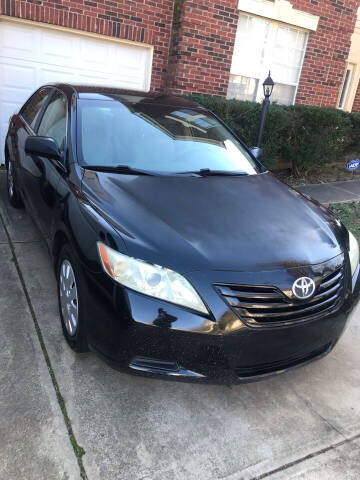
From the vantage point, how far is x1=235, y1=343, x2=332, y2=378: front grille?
209cm

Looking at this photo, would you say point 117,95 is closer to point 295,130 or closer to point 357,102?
point 295,130

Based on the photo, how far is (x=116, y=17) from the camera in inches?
258

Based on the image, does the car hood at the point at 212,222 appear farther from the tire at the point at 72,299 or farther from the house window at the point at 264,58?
the house window at the point at 264,58

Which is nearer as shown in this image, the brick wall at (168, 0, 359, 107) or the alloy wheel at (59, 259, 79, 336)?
the alloy wheel at (59, 259, 79, 336)

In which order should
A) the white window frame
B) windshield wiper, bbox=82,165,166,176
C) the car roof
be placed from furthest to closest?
1. the white window frame
2. the car roof
3. windshield wiper, bbox=82,165,166,176

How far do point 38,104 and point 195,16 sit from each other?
13.6 ft

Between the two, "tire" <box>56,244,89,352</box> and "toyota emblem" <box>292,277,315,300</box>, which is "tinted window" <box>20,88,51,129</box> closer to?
"tire" <box>56,244,89,352</box>

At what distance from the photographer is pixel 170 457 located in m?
1.99

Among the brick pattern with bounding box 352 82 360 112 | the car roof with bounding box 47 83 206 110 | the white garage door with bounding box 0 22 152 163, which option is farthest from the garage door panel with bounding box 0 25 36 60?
the brick pattern with bounding box 352 82 360 112

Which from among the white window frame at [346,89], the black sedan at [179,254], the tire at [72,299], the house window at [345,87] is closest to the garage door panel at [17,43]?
the black sedan at [179,254]

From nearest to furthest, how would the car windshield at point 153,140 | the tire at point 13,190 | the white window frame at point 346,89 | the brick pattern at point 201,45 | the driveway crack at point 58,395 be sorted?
1. the driveway crack at point 58,395
2. the car windshield at point 153,140
3. the tire at point 13,190
4. the brick pattern at point 201,45
5. the white window frame at point 346,89

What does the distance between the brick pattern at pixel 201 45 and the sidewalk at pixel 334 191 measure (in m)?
2.63

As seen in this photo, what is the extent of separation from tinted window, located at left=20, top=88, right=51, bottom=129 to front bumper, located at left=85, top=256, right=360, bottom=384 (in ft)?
8.63

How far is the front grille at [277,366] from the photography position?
6.84 ft
